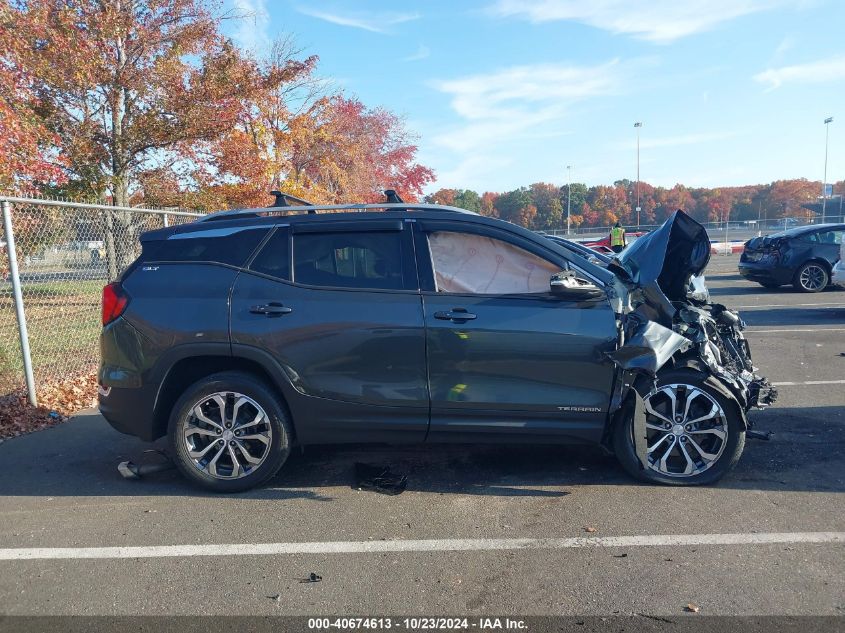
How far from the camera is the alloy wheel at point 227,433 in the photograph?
4090 millimetres

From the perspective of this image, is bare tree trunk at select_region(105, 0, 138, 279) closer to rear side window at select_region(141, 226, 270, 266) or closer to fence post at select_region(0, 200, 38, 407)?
fence post at select_region(0, 200, 38, 407)

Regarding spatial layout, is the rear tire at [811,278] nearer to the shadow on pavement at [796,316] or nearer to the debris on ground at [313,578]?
the shadow on pavement at [796,316]

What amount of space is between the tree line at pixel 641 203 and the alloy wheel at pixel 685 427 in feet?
207

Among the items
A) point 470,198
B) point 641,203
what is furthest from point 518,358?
point 641,203

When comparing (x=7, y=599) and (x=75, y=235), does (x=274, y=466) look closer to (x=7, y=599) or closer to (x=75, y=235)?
(x=7, y=599)

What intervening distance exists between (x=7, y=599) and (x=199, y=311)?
1.89 meters

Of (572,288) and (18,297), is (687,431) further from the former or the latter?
(18,297)

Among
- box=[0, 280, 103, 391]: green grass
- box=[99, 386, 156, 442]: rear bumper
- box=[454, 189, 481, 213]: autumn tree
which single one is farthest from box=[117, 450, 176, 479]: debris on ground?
box=[454, 189, 481, 213]: autumn tree

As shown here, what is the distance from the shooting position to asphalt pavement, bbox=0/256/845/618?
2877mm

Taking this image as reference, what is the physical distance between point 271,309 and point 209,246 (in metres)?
0.69

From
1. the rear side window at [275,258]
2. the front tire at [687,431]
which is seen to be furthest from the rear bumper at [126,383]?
the front tire at [687,431]

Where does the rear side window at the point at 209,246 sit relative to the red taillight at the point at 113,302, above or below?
above

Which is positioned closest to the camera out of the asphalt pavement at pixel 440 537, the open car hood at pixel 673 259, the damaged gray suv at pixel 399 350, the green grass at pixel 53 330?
the asphalt pavement at pixel 440 537

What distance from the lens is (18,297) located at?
19.9 feet
